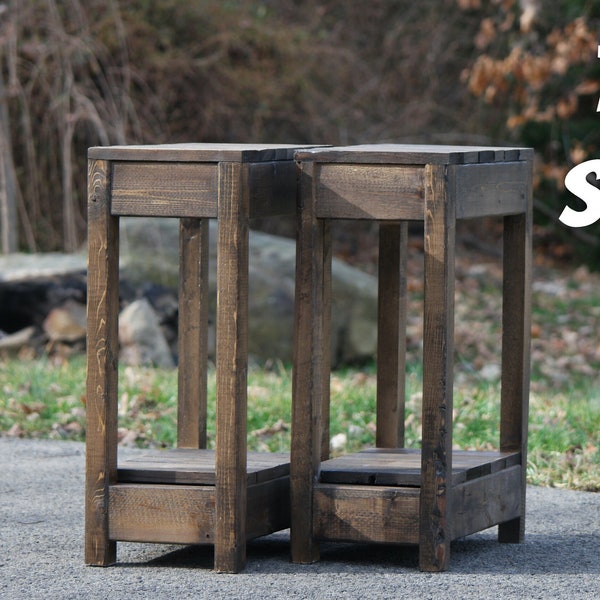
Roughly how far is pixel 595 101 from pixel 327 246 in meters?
9.36

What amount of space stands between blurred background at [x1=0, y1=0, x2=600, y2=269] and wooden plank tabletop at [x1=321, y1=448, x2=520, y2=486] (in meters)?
5.09

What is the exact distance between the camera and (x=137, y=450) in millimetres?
5918

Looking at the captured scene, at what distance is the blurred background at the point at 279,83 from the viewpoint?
1004cm

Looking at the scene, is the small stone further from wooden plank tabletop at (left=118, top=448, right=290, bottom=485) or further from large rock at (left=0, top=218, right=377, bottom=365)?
wooden plank tabletop at (left=118, top=448, right=290, bottom=485)

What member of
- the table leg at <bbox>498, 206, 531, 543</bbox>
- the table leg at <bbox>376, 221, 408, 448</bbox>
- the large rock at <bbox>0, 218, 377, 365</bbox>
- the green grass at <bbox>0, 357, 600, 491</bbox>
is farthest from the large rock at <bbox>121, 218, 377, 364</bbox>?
the table leg at <bbox>498, 206, 531, 543</bbox>

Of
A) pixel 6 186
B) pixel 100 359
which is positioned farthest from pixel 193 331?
pixel 6 186

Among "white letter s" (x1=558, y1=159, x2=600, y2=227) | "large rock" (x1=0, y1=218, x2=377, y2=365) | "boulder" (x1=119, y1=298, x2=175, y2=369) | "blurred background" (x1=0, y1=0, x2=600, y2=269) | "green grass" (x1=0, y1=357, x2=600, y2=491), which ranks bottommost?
"green grass" (x1=0, y1=357, x2=600, y2=491)

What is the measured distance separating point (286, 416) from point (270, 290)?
248 cm

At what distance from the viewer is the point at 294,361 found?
3947mm

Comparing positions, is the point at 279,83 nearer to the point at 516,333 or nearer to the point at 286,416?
the point at 286,416

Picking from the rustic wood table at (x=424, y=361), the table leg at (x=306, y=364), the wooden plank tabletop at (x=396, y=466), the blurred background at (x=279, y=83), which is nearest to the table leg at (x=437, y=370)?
the rustic wood table at (x=424, y=361)

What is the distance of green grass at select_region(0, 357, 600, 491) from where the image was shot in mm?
5789

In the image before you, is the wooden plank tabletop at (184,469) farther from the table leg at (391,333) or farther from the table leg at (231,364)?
the table leg at (391,333)

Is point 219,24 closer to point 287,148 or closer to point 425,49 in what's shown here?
point 425,49
